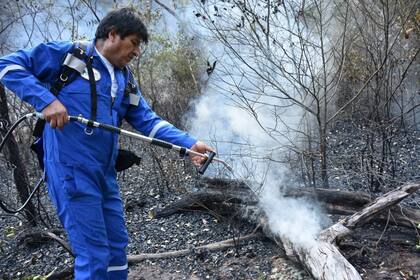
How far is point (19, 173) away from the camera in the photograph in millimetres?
5812

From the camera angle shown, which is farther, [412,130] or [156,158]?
[412,130]

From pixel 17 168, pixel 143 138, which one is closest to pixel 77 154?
pixel 143 138

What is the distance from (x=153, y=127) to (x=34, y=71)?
96 centimetres

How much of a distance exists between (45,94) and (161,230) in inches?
111

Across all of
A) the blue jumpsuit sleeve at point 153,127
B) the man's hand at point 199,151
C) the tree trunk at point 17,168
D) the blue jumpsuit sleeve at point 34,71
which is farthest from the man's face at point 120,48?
the tree trunk at point 17,168

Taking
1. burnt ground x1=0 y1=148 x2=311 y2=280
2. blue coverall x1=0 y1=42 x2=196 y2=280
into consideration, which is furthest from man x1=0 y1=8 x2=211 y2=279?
burnt ground x1=0 y1=148 x2=311 y2=280

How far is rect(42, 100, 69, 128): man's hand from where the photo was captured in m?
2.97

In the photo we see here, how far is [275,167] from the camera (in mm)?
5824

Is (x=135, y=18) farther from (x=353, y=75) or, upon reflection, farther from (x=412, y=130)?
(x=412, y=130)

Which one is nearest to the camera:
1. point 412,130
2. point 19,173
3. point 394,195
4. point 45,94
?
point 45,94

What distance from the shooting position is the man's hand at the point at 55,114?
2.97 metres

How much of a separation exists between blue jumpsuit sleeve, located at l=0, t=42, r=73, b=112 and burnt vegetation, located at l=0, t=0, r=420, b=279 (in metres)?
2.17

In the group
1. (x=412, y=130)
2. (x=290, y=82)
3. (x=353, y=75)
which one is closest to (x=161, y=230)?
(x=290, y=82)

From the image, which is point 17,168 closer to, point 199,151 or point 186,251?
point 186,251
